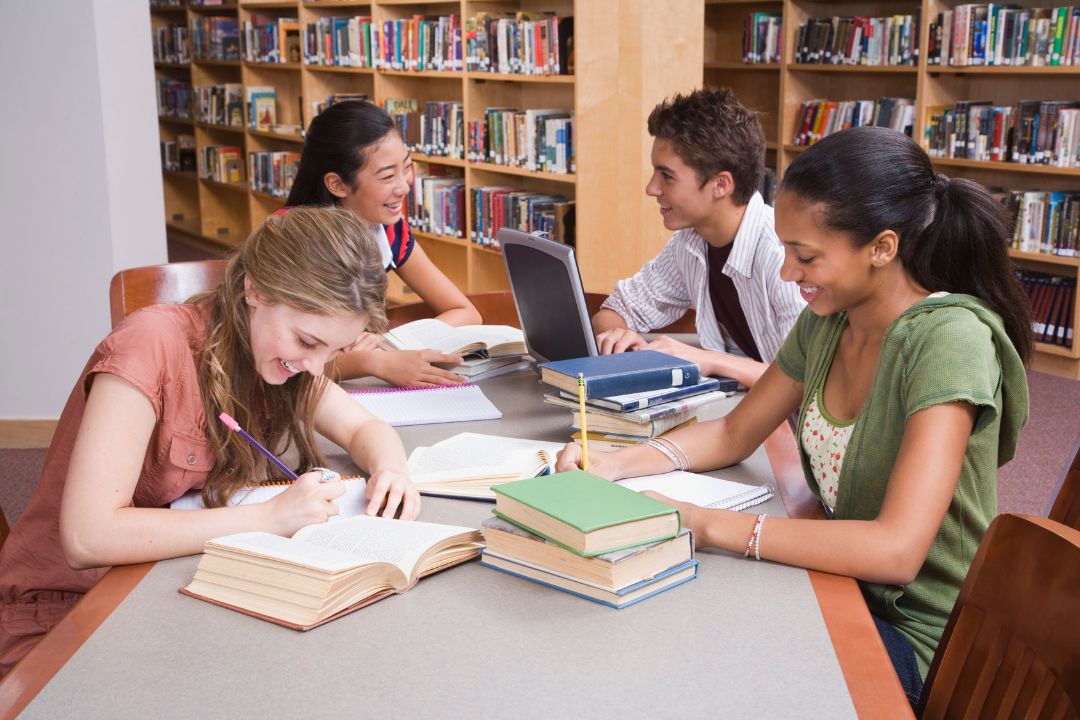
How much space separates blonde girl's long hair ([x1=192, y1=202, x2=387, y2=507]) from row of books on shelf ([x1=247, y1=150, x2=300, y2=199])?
5521 mm

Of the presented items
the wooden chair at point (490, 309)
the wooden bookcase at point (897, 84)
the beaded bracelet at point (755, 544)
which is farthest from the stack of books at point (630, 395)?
the wooden bookcase at point (897, 84)

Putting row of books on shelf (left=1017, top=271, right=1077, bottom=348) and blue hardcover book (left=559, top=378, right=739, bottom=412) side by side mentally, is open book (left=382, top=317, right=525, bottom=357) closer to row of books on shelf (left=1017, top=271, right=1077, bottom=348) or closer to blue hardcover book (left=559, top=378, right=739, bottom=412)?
blue hardcover book (left=559, top=378, right=739, bottom=412)

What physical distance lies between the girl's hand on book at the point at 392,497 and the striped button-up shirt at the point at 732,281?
1.13 meters

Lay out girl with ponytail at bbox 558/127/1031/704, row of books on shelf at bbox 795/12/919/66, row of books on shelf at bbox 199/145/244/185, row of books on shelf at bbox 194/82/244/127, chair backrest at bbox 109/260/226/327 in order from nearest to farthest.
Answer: girl with ponytail at bbox 558/127/1031/704, chair backrest at bbox 109/260/226/327, row of books on shelf at bbox 795/12/919/66, row of books on shelf at bbox 194/82/244/127, row of books on shelf at bbox 199/145/244/185

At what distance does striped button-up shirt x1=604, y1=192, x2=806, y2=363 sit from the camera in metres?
2.46

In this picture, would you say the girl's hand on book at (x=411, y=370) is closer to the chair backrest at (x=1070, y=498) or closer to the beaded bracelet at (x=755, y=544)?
the beaded bracelet at (x=755, y=544)

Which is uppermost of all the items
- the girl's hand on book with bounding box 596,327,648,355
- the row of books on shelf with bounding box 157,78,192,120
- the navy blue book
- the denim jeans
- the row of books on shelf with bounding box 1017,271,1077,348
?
the row of books on shelf with bounding box 157,78,192,120

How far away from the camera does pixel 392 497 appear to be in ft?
4.97

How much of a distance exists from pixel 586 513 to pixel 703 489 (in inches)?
15.6

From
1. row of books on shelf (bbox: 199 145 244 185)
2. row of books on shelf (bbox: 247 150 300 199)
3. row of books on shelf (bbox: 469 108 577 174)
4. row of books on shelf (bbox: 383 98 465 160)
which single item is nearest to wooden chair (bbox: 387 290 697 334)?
row of books on shelf (bbox: 469 108 577 174)

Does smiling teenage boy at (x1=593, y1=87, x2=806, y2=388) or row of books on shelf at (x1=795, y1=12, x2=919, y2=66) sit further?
row of books on shelf at (x1=795, y1=12, x2=919, y2=66)

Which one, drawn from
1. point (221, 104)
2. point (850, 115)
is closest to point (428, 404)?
→ point (850, 115)

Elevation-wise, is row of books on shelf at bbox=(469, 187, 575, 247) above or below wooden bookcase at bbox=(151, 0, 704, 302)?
below

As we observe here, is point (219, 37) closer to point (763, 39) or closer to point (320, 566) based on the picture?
point (763, 39)
